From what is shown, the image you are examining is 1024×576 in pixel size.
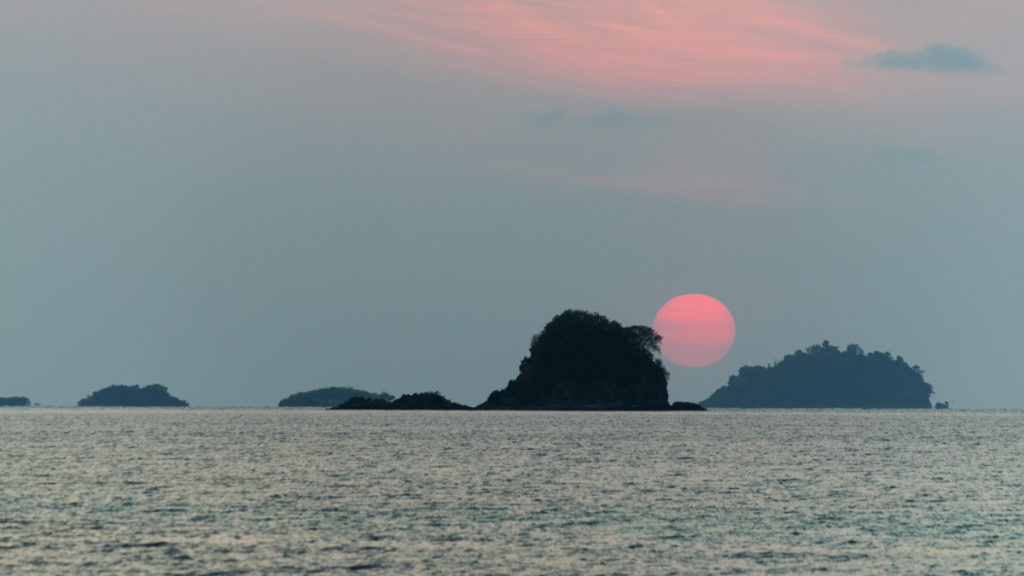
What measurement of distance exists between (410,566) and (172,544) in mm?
12793

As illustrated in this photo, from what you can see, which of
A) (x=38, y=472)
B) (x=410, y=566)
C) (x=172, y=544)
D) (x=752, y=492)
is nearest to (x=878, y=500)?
(x=752, y=492)

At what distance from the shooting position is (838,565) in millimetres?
47906

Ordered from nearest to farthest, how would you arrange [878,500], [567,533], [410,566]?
[410,566]
[567,533]
[878,500]

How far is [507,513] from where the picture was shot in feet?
211

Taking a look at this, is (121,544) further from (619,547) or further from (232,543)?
(619,547)

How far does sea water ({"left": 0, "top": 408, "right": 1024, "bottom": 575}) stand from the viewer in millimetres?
48344

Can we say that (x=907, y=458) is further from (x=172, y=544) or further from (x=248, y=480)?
(x=172, y=544)

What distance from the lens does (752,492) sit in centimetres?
7800

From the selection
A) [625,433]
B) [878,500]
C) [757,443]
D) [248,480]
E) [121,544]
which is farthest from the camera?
[625,433]

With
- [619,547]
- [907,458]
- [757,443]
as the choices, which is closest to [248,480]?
[619,547]

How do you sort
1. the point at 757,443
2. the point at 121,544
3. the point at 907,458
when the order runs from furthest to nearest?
1. the point at 757,443
2. the point at 907,458
3. the point at 121,544

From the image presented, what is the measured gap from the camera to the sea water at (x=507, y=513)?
4834 centimetres

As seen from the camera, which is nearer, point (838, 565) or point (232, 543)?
point (838, 565)

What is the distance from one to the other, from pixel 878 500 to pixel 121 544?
157 ft
